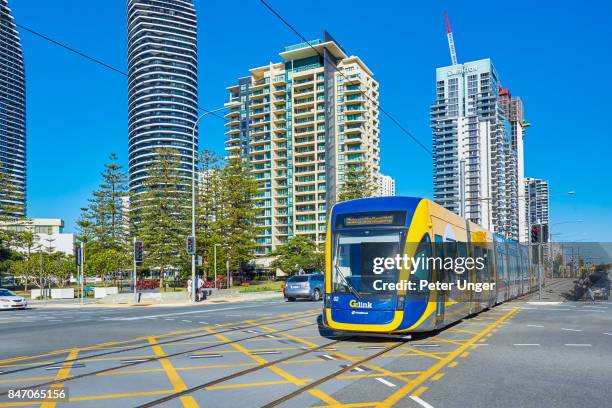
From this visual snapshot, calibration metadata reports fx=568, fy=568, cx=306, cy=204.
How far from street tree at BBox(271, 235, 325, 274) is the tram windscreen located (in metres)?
66.6

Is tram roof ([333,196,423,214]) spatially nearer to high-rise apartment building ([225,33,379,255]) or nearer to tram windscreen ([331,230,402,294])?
tram windscreen ([331,230,402,294])

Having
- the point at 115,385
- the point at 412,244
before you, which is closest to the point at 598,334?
the point at 412,244

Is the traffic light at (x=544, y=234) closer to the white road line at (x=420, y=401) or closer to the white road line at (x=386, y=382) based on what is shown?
the white road line at (x=386, y=382)

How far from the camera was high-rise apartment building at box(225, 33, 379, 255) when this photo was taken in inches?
4333

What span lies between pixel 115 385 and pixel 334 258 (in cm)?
587

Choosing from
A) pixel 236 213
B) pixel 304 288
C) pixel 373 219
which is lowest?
pixel 304 288

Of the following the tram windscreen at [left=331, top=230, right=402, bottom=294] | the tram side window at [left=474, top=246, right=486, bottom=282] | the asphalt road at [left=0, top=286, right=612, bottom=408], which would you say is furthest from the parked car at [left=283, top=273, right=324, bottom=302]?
the tram windscreen at [left=331, top=230, right=402, bottom=294]

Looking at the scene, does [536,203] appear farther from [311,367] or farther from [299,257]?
[311,367]

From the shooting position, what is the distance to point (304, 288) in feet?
104

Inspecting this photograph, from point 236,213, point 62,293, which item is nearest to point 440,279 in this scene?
point 62,293

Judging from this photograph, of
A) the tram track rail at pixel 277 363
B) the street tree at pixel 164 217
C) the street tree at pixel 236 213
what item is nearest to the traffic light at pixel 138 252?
the street tree at pixel 164 217

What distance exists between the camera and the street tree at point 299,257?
261 ft

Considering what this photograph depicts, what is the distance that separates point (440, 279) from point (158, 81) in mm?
159929

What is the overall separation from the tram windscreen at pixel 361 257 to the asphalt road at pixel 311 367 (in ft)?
4.27
